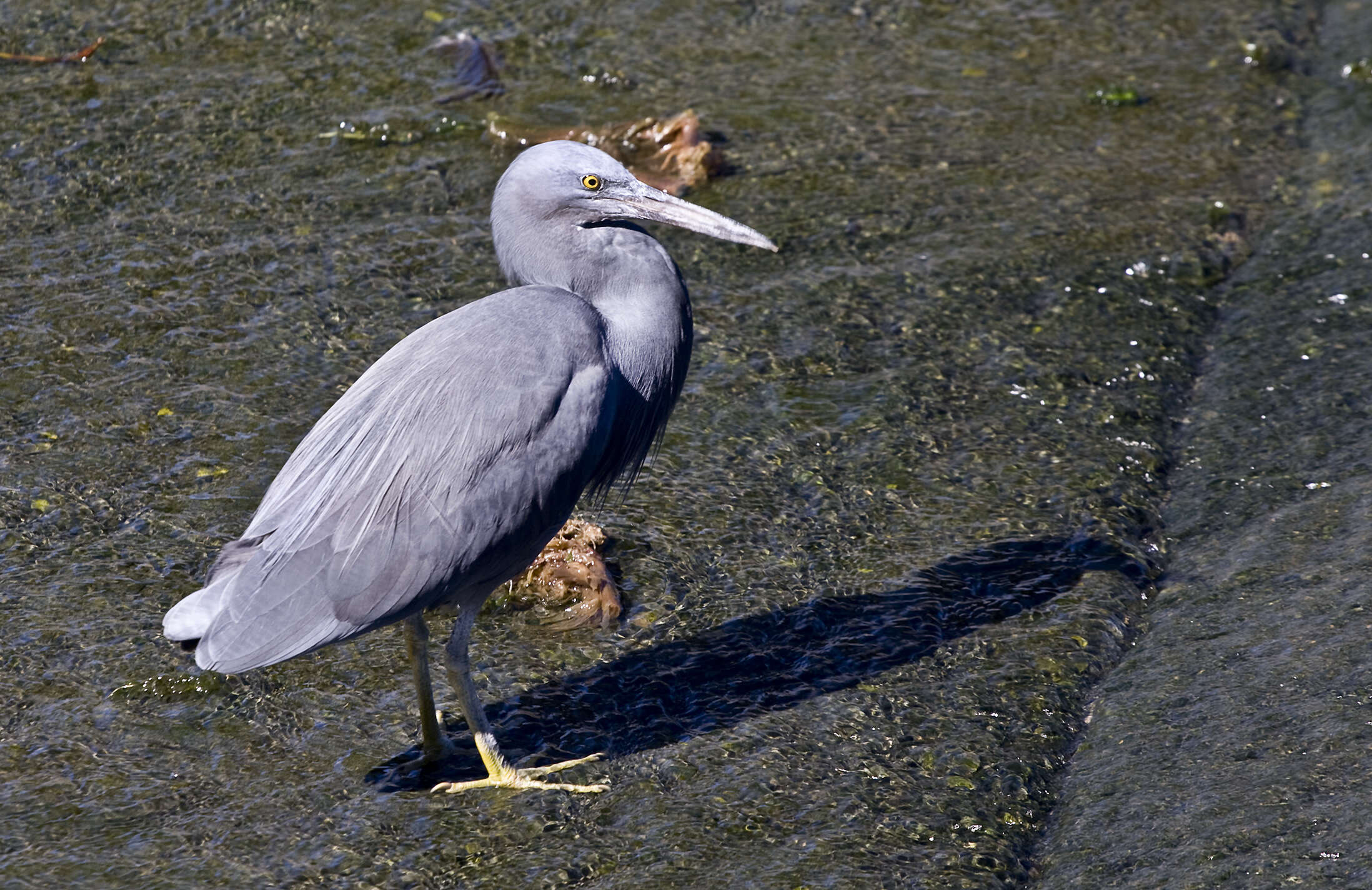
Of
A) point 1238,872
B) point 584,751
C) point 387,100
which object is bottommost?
point 584,751

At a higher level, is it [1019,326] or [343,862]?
[1019,326]

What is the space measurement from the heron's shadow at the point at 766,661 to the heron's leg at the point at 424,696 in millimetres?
41

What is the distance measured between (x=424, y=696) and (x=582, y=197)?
166cm

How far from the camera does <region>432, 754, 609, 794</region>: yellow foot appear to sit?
4129 millimetres

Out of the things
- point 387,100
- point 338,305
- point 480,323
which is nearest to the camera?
point 480,323

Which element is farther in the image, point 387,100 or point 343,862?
point 387,100

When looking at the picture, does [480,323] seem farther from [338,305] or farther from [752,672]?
[338,305]

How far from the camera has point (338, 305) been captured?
6227mm

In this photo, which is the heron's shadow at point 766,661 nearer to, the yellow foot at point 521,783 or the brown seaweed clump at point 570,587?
the yellow foot at point 521,783

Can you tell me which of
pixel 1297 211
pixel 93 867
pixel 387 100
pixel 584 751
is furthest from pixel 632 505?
pixel 1297 211

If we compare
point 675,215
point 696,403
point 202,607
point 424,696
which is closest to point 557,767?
point 424,696

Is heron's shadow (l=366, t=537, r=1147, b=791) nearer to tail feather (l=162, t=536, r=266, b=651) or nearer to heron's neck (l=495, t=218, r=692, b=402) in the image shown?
tail feather (l=162, t=536, r=266, b=651)

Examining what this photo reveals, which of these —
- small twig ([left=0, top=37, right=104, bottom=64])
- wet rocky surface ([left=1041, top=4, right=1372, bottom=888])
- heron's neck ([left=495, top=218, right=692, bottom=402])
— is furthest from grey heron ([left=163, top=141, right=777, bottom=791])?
small twig ([left=0, top=37, right=104, bottom=64])

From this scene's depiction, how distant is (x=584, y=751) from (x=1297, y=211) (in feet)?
16.2
